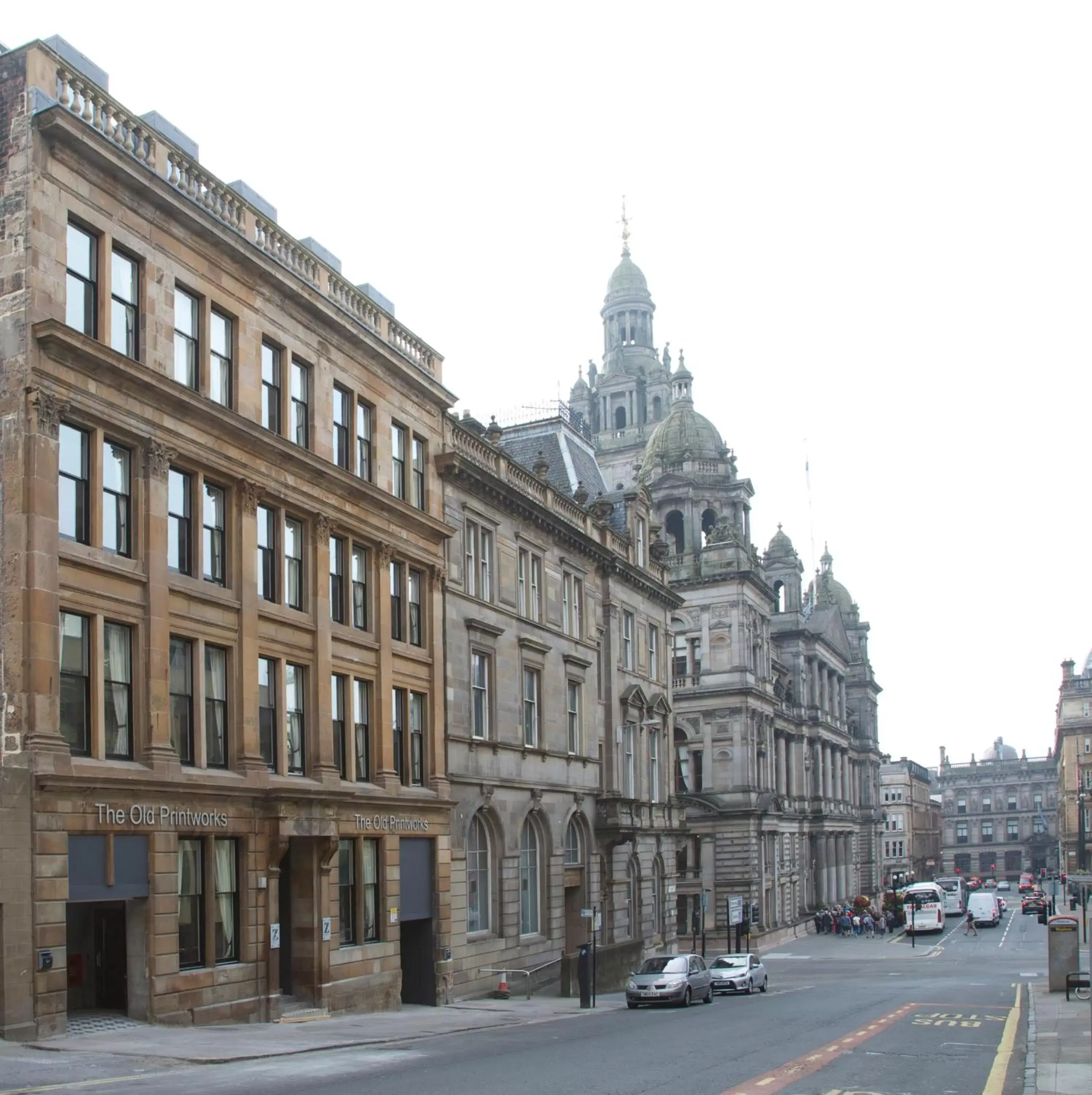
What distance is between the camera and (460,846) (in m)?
38.4

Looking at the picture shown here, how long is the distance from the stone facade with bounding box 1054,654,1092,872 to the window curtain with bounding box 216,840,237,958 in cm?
13048

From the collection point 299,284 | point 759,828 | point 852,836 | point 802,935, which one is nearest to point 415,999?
point 299,284

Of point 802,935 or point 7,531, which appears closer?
point 7,531

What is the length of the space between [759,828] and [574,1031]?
5538 cm

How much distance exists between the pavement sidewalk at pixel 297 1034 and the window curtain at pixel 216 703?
17.0 feet

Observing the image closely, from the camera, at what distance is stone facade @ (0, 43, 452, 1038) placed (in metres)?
23.7

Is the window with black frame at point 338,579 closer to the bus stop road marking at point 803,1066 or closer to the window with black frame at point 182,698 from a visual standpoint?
the window with black frame at point 182,698

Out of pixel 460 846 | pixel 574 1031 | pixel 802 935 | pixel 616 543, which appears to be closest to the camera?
pixel 574 1031

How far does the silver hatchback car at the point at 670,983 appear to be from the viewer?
120 ft

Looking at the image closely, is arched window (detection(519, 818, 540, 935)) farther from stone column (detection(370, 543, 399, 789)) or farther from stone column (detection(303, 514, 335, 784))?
stone column (detection(303, 514, 335, 784))

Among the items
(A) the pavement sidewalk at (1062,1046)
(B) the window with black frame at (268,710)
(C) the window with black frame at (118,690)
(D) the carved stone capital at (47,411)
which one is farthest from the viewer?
(B) the window with black frame at (268,710)

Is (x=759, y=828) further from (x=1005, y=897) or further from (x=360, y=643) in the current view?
(x=1005, y=897)

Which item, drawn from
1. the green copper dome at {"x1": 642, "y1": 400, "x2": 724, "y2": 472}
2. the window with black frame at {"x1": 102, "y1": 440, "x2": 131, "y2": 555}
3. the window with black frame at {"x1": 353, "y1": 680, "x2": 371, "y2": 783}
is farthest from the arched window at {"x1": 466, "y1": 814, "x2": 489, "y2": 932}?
the green copper dome at {"x1": 642, "y1": 400, "x2": 724, "y2": 472}

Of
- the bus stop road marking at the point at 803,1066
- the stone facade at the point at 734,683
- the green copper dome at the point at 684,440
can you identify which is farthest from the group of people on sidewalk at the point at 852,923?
the bus stop road marking at the point at 803,1066
